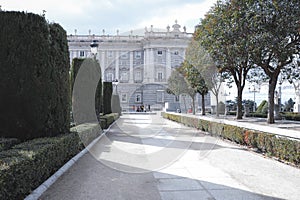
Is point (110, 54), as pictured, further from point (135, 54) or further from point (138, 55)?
point (138, 55)

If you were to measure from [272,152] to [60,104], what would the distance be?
5191 mm

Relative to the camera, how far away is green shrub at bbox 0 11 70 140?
233 inches

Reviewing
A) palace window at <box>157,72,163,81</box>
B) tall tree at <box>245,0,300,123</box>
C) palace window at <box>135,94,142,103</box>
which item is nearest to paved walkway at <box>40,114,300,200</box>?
tall tree at <box>245,0,300,123</box>

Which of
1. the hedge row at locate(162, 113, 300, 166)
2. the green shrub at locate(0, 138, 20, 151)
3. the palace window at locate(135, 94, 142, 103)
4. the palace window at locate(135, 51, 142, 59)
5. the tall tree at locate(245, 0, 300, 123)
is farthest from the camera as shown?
the palace window at locate(135, 51, 142, 59)

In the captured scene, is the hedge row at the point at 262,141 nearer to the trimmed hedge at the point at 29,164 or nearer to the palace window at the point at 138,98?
the trimmed hedge at the point at 29,164

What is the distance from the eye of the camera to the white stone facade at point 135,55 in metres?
53.2

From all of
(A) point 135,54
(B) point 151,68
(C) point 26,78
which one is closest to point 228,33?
(C) point 26,78

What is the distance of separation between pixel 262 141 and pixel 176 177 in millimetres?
3457

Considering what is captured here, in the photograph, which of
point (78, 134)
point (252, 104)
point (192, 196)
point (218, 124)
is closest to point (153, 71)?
point (252, 104)

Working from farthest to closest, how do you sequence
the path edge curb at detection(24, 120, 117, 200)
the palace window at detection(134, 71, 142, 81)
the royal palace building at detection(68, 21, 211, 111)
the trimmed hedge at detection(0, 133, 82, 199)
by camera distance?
the palace window at detection(134, 71, 142, 81) → the royal palace building at detection(68, 21, 211, 111) → the path edge curb at detection(24, 120, 117, 200) → the trimmed hedge at detection(0, 133, 82, 199)

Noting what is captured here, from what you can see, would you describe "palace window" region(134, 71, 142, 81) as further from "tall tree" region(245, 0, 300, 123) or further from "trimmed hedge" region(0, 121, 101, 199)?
"trimmed hedge" region(0, 121, 101, 199)

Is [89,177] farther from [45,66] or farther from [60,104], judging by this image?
[45,66]

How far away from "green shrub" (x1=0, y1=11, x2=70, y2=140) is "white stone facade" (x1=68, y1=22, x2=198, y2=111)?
43.7 metres

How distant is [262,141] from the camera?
307 inches
